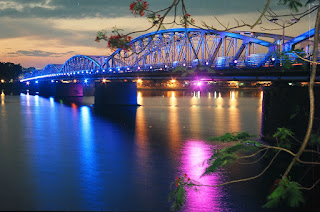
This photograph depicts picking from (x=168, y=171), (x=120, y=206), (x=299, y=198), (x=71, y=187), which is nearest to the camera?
(x=299, y=198)

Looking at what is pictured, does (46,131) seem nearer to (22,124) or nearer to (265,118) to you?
(22,124)

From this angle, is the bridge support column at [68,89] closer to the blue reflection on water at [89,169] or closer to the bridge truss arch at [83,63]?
the bridge truss arch at [83,63]

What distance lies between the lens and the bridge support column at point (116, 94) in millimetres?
84750

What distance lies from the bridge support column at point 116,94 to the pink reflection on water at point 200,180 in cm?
5240

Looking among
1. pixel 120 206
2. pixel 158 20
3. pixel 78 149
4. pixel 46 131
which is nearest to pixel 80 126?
pixel 46 131

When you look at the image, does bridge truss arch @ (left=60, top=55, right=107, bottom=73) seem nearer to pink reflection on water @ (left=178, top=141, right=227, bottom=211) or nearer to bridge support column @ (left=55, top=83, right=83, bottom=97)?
bridge support column @ (left=55, top=83, right=83, bottom=97)

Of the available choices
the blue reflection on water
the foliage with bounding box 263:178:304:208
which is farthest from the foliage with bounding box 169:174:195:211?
the blue reflection on water

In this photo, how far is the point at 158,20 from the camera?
6.14 metres

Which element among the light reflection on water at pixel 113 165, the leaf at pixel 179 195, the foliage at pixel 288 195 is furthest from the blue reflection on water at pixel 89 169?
the foliage at pixel 288 195

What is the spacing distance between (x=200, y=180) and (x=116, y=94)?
66.8m

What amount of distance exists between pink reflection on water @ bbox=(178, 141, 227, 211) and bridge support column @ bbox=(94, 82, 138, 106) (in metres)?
52.4

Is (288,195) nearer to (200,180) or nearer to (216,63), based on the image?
(200,180)

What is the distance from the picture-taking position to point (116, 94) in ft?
283

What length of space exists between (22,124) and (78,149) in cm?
2404
